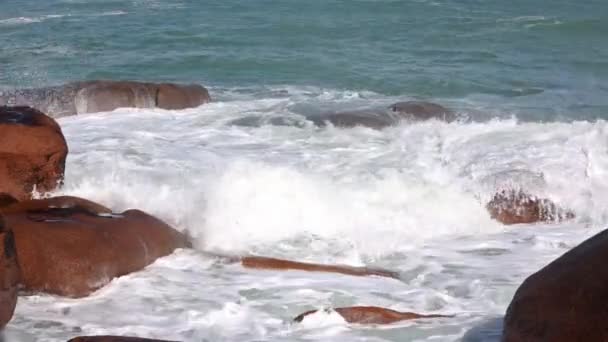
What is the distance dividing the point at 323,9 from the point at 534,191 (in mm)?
16872

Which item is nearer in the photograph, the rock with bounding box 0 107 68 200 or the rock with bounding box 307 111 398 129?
the rock with bounding box 0 107 68 200

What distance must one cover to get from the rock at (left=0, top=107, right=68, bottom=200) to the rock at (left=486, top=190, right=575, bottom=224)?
12.7 ft

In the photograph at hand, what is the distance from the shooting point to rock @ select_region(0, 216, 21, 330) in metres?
5.09

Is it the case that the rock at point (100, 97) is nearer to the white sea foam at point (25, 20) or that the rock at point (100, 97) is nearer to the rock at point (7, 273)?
the rock at point (7, 273)

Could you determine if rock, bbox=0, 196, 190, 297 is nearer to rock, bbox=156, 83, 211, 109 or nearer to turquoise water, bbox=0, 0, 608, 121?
rock, bbox=156, 83, 211, 109

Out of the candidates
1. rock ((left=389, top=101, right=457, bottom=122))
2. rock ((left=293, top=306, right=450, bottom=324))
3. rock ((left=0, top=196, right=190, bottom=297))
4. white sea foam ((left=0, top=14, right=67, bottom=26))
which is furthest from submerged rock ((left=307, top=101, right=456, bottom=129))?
white sea foam ((left=0, top=14, right=67, bottom=26))

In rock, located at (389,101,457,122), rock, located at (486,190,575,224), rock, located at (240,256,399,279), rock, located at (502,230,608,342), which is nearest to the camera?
rock, located at (502,230,608,342)

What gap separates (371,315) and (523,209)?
3578 mm

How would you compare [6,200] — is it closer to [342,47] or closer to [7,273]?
[7,273]

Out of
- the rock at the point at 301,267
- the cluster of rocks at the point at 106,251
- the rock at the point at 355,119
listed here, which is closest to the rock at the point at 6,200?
the cluster of rocks at the point at 106,251

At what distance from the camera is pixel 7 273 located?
515 cm

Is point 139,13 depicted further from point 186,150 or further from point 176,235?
point 176,235

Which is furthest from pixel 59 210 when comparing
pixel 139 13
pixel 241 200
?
pixel 139 13

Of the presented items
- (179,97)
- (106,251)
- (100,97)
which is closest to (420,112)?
(179,97)
